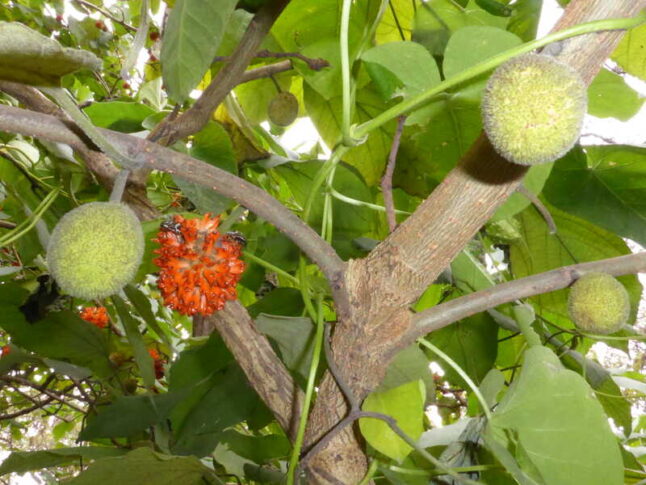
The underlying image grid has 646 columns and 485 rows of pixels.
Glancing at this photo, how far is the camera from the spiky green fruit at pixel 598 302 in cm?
63

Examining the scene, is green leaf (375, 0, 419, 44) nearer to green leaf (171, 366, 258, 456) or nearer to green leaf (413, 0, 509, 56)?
green leaf (413, 0, 509, 56)

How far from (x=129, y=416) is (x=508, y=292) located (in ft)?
2.32

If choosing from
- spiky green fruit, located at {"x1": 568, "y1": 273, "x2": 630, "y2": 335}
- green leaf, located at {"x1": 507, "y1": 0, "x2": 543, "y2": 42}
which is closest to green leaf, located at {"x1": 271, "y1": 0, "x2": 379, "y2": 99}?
green leaf, located at {"x1": 507, "y1": 0, "x2": 543, "y2": 42}

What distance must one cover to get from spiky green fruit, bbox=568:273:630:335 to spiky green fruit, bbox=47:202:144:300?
1.56 ft

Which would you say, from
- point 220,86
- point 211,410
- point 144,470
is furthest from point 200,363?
point 220,86

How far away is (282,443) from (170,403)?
0.76 ft

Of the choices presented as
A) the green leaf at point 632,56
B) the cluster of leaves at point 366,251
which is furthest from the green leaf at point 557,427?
the green leaf at point 632,56

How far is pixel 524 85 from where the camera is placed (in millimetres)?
425

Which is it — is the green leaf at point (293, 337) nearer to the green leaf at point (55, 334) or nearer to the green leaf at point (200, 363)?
the green leaf at point (200, 363)

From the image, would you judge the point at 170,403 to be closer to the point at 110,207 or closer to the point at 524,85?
the point at 110,207

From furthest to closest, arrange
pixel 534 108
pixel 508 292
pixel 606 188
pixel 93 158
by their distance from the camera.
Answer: pixel 606 188, pixel 93 158, pixel 508 292, pixel 534 108

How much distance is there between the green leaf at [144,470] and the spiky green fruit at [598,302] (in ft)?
1.81

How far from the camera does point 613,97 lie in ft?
2.73

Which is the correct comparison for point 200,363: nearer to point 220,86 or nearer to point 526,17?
point 220,86
